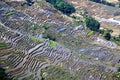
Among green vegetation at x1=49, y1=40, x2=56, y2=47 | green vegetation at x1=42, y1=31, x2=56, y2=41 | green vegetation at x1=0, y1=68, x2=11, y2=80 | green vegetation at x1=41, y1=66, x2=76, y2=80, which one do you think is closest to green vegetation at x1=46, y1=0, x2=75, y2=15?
green vegetation at x1=42, y1=31, x2=56, y2=41

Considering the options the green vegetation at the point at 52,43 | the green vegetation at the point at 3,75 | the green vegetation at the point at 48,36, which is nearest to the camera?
the green vegetation at the point at 3,75

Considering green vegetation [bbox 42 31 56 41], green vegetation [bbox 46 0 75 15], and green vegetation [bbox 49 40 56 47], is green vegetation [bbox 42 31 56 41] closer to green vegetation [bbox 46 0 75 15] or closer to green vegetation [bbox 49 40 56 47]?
green vegetation [bbox 49 40 56 47]

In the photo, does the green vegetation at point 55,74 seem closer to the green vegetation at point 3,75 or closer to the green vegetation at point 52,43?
the green vegetation at point 3,75

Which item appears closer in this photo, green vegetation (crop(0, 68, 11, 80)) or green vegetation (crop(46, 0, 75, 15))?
green vegetation (crop(0, 68, 11, 80))

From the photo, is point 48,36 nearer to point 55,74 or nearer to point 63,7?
point 55,74

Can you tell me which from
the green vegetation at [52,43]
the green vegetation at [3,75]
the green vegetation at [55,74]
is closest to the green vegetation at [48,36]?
the green vegetation at [52,43]

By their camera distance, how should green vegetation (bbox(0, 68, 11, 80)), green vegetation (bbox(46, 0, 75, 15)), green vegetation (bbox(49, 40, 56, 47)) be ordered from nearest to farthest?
1. green vegetation (bbox(0, 68, 11, 80))
2. green vegetation (bbox(49, 40, 56, 47))
3. green vegetation (bbox(46, 0, 75, 15))

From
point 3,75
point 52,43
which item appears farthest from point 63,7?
point 3,75

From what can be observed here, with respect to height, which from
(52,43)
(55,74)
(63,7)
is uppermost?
(55,74)

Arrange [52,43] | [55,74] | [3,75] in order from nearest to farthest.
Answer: [3,75] < [55,74] < [52,43]

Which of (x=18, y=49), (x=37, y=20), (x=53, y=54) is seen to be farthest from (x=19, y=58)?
(x=37, y=20)
